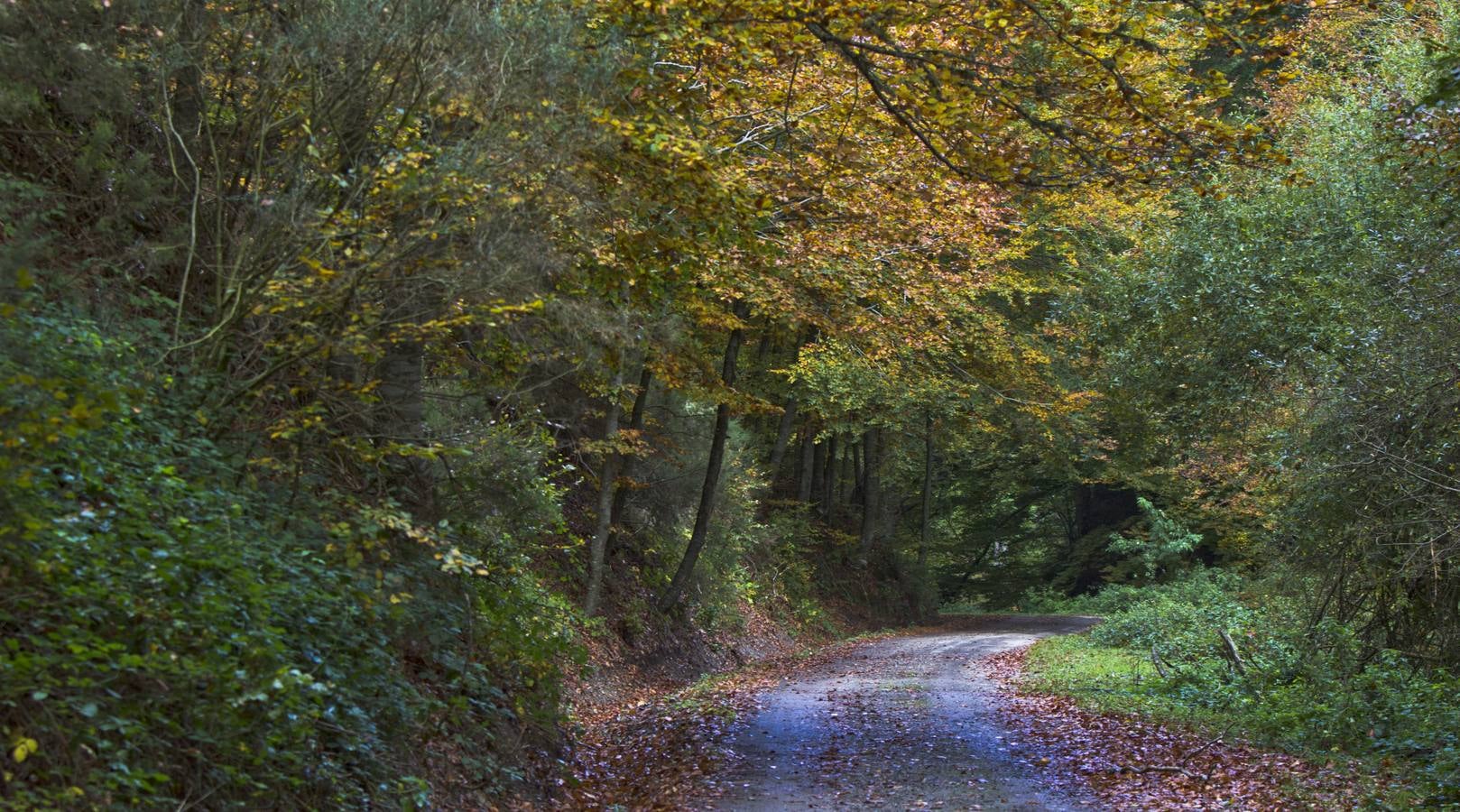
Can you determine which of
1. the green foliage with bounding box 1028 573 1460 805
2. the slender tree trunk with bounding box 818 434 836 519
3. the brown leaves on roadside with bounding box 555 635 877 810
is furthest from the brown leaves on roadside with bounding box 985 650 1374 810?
the slender tree trunk with bounding box 818 434 836 519

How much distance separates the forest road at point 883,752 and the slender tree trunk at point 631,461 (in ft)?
13.5

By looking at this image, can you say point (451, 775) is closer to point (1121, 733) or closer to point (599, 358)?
point (599, 358)

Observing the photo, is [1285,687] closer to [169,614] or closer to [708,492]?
[708,492]

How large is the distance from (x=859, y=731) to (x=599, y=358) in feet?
16.4

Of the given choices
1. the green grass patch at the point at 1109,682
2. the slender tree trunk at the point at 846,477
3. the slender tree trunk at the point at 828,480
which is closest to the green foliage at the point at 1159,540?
the green grass patch at the point at 1109,682

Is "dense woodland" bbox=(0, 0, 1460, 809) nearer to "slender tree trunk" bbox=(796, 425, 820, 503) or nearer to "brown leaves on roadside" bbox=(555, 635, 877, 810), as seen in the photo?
"brown leaves on roadside" bbox=(555, 635, 877, 810)

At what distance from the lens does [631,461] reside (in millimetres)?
18141

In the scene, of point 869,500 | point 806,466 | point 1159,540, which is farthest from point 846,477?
point 1159,540

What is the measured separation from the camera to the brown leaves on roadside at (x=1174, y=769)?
845cm

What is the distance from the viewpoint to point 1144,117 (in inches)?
321

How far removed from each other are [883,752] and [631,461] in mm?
8459

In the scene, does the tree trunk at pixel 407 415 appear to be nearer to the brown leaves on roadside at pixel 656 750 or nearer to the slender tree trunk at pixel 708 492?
the brown leaves on roadside at pixel 656 750

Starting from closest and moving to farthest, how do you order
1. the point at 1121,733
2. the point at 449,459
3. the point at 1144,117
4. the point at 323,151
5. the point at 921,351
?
the point at 323,151 → the point at 1144,117 → the point at 449,459 → the point at 1121,733 → the point at 921,351

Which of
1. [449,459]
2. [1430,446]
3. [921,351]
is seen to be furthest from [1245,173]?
[449,459]
